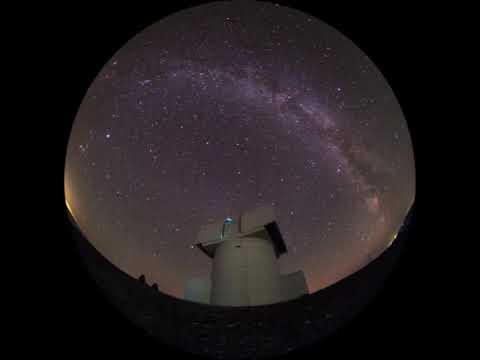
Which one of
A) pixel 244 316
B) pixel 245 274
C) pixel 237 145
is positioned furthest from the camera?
pixel 237 145

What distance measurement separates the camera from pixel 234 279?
3605 millimetres

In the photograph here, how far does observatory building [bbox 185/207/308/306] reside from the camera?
353 cm

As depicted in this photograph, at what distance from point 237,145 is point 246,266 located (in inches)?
58.3

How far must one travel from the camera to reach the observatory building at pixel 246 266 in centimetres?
353

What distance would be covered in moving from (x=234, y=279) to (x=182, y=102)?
1679 millimetres

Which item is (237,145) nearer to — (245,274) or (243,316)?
(245,274)

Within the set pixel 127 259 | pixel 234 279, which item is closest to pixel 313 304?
pixel 234 279

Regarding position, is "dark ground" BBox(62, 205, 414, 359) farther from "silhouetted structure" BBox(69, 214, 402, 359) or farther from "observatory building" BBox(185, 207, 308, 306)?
"observatory building" BBox(185, 207, 308, 306)

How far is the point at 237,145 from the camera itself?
4.93 m

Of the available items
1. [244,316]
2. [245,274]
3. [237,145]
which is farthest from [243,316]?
[237,145]

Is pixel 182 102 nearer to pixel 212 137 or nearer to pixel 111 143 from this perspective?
pixel 212 137

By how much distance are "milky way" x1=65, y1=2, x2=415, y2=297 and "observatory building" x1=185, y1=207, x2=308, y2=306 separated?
340 millimetres

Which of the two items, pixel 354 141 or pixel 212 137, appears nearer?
pixel 354 141

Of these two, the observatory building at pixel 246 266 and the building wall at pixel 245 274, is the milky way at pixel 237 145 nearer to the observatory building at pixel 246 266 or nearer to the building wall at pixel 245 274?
the observatory building at pixel 246 266
